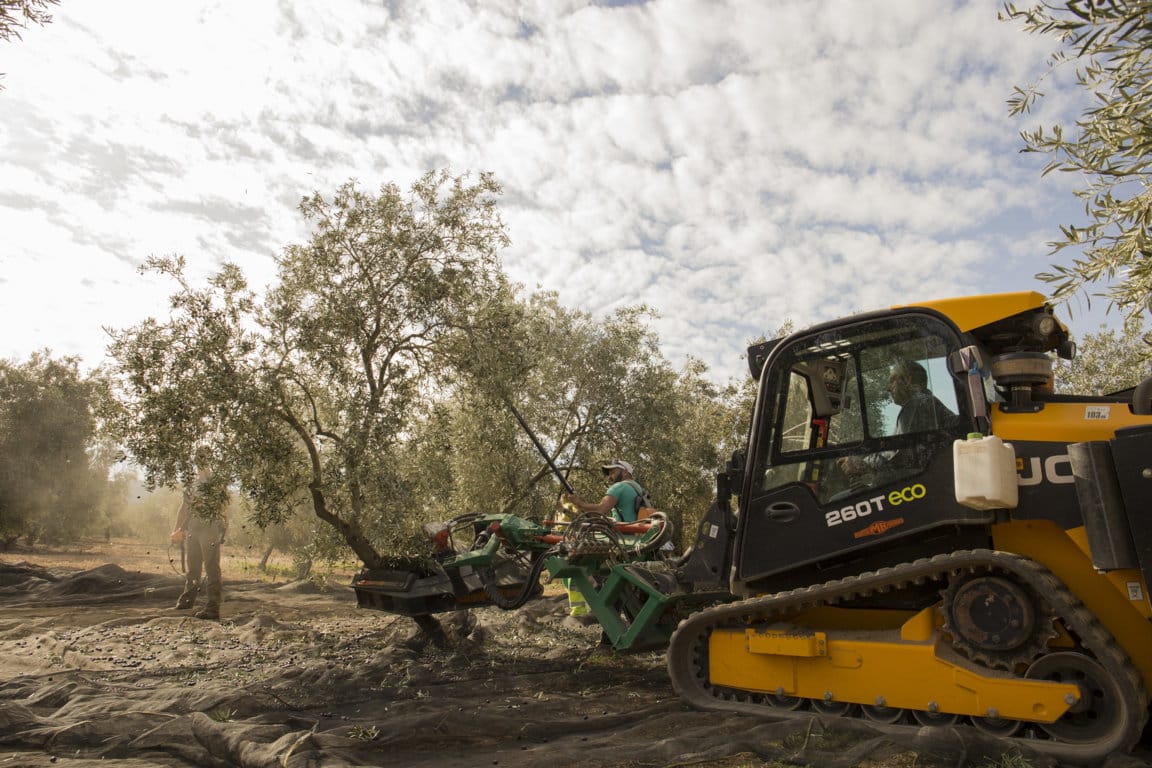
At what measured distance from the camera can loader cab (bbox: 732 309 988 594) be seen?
17.5ft

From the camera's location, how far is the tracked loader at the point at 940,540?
462cm

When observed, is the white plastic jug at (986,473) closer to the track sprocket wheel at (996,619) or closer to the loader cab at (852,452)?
the loader cab at (852,452)

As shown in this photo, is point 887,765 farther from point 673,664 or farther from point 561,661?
point 561,661

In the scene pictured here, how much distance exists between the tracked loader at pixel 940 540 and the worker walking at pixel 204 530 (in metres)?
6.82

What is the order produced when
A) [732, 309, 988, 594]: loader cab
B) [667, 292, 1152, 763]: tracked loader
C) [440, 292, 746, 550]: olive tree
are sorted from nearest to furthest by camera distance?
[667, 292, 1152, 763]: tracked loader → [732, 309, 988, 594]: loader cab → [440, 292, 746, 550]: olive tree

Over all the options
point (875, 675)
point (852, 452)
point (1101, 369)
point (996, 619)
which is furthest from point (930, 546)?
point (1101, 369)

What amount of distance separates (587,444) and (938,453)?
599 inches

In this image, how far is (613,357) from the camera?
2072 centimetres

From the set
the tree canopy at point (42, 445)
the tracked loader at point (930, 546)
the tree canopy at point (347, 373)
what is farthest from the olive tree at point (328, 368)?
the tree canopy at point (42, 445)

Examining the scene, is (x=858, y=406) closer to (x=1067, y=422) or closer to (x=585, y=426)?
(x=1067, y=422)

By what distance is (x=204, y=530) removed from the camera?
12086 mm

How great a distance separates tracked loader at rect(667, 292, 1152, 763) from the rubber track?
0.01 metres

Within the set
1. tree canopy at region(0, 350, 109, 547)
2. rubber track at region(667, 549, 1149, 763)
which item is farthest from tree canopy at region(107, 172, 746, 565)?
tree canopy at region(0, 350, 109, 547)

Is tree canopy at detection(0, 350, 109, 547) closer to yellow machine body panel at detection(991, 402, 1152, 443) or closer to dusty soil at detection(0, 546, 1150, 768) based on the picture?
dusty soil at detection(0, 546, 1150, 768)
